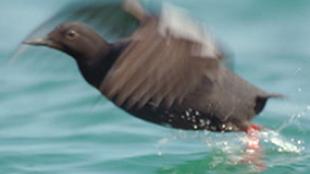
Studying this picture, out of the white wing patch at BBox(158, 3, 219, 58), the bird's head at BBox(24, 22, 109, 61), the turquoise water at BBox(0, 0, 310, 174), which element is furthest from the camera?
the turquoise water at BBox(0, 0, 310, 174)

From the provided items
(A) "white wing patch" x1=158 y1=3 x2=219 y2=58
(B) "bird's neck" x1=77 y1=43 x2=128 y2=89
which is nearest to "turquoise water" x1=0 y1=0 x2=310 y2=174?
(B) "bird's neck" x1=77 y1=43 x2=128 y2=89

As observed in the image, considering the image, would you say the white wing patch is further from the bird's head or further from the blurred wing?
the bird's head

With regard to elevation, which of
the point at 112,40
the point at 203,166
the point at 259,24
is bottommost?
the point at 203,166

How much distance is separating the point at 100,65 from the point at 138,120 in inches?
99.3

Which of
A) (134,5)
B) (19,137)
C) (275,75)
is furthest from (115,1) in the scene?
(275,75)

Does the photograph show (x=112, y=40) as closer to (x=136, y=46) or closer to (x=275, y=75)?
(x=136, y=46)

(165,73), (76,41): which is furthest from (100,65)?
(165,73)

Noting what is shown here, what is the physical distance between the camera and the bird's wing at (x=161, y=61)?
7996mm

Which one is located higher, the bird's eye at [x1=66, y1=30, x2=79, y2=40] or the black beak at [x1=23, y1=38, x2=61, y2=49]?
the bird's eye at [x1=66, y1=30, x2=79, y2=40]

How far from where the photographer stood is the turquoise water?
10.0 m

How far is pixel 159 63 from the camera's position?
8.09 meters

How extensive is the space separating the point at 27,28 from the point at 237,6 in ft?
6.50

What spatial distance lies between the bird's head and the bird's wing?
1.58ft

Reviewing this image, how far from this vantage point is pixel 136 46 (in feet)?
26.8
